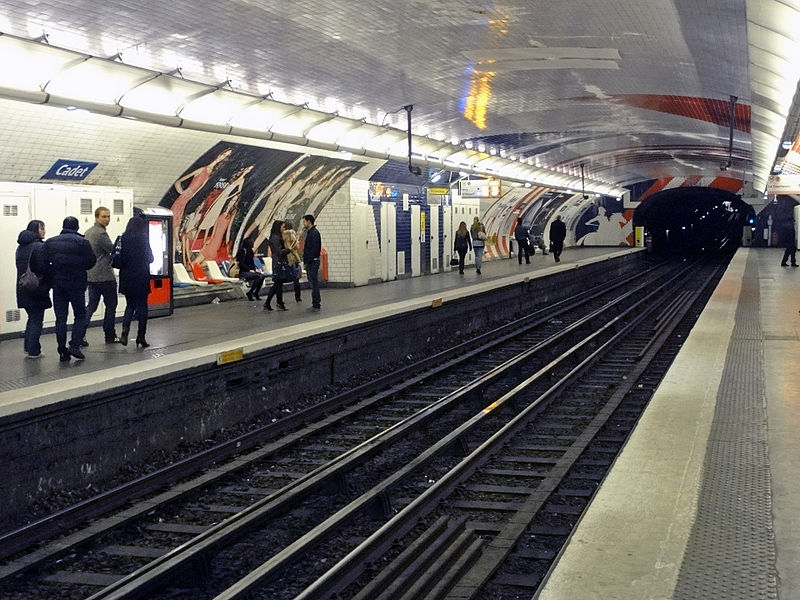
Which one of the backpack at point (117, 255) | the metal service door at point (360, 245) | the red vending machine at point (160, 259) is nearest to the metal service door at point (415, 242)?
the metal service door at point (360, 245)

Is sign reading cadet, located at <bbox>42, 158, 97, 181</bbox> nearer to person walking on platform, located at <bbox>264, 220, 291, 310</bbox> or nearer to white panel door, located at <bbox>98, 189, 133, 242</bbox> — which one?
white panel door, located at <bbox>98, 189, 133, 242</bbox>

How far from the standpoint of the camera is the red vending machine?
570 inches

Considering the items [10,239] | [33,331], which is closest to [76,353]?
[33,331]

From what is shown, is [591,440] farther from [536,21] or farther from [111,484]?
[536,21]

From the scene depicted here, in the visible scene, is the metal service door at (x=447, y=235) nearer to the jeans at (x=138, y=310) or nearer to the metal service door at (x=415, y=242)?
the metal service door at (x=415, y=242)

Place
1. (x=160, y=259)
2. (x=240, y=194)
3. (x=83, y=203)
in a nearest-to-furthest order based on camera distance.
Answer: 1. (x=83, y=203)
2. (x=160, y=259)
3. (x=240, y=194)

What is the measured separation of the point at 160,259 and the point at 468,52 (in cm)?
517

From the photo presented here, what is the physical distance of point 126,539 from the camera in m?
6.62

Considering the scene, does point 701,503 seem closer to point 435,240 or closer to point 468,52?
point 468,52

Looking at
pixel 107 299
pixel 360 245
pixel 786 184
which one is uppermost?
pixel 786 184

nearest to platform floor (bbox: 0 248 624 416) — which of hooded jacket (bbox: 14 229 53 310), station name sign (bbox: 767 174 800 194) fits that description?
hooded jacket (bbox: 14 229 53 310)

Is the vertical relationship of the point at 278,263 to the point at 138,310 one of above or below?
above

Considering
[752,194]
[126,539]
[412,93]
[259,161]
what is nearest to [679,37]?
[412,93]

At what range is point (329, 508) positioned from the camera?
286 inches
